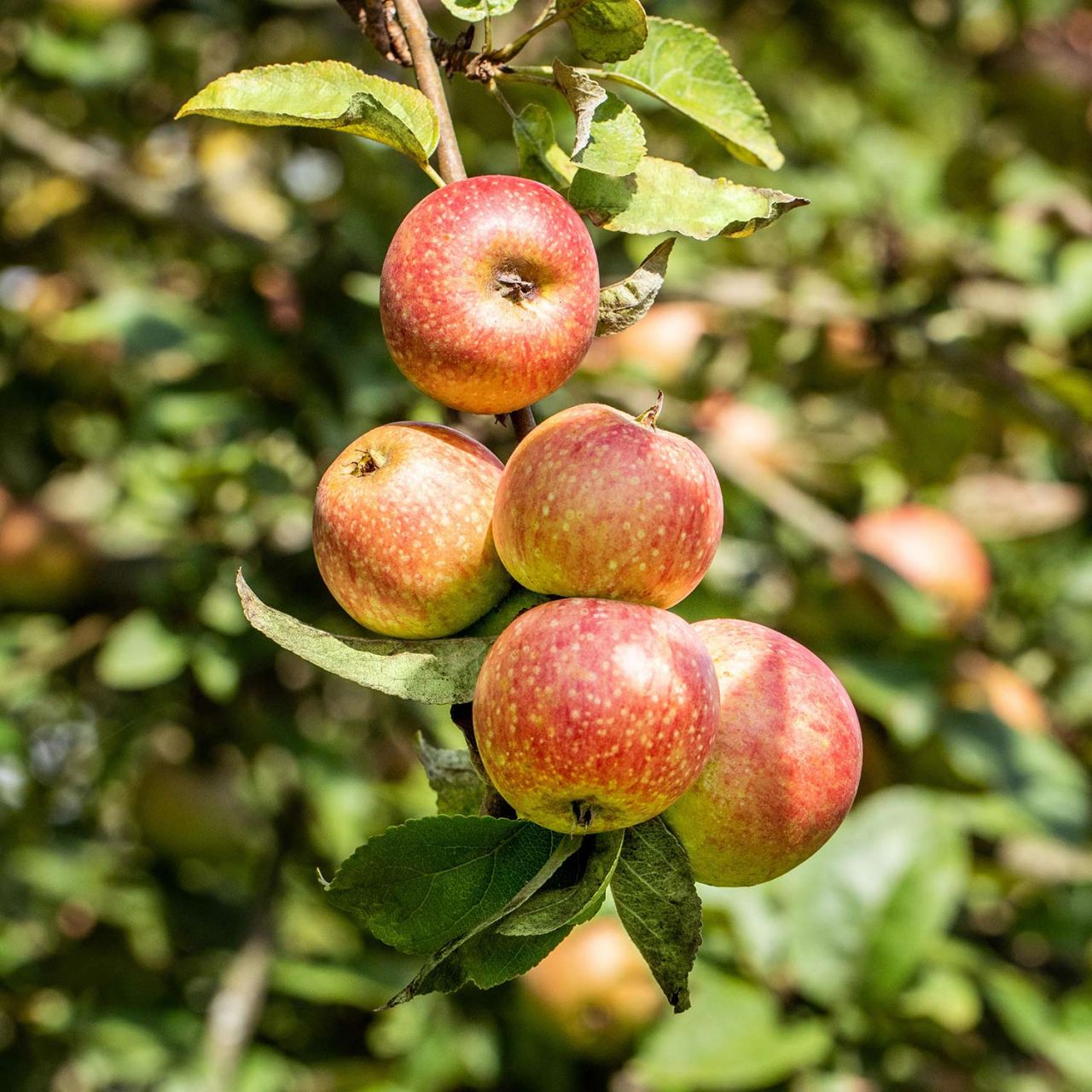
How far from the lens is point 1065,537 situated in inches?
98.6

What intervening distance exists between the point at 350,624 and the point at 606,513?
3.87 feet

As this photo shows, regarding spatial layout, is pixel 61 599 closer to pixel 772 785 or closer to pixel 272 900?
pixel 272 900

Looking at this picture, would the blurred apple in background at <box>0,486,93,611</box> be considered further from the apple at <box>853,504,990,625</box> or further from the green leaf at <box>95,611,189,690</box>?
the apple at <box>853,504,990,625</box>

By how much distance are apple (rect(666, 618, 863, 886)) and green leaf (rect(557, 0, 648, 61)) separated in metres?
0.42

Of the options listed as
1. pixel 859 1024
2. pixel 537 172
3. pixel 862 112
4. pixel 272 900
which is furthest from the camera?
pixel 862 112

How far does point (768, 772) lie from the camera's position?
79cm

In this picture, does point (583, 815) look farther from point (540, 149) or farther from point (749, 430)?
point (749, 430)

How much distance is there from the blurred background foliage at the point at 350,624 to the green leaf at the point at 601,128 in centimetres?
63

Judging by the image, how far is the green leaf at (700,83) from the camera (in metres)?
0.94

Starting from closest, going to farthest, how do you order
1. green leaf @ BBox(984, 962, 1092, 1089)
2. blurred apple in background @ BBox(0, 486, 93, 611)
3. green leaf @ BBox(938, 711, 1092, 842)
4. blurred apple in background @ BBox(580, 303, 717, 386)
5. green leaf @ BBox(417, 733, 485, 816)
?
green leaf @ BBox(417, 733, 485, 816) < green leaf @ BBox(984, 962, 1092, 1089) < green leaf @ BBox(938, 711, 1092, 842) < blurred apple in background @ BBox(0, 486, 93, 611) < blurred apple in background @ BBox(580, 303, 717, 386)

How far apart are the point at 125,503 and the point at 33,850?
0.65 meters

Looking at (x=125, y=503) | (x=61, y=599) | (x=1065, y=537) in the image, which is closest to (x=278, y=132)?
(x=125, y=503)

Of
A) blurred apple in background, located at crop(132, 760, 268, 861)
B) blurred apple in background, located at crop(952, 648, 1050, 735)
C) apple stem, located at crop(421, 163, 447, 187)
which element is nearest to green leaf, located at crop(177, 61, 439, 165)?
apple stem, located at crop(421, 163, 447, 187)

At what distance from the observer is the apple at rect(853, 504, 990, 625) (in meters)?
2.36
